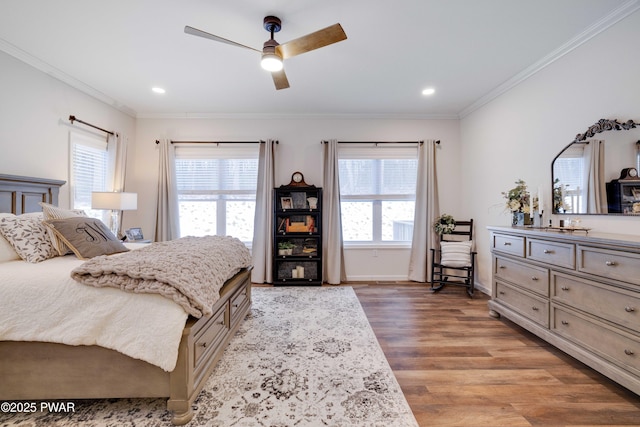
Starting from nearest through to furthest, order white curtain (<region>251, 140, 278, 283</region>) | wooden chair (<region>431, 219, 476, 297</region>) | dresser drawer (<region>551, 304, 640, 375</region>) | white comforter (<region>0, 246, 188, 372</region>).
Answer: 1. white comforter (<region>0, 246, 188, 372</region>)
2. dresser drawer (<region>551, 304, 640, 375</region>)
3. wooden chair (<region>431, 219, 476, 297</region>)
4. white curtain (<region>251, 140, 278, 283</region>)

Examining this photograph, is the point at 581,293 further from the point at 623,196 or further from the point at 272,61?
the point at 272,61

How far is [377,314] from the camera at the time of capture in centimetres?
312

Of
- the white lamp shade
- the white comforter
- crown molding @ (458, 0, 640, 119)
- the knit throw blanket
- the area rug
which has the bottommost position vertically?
the area rug

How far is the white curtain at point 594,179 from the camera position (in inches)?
91.6

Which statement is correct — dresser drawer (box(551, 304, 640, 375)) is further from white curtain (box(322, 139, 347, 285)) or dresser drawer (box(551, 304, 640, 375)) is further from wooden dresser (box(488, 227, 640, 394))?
white curtain (box(322, 139, 347, 285))

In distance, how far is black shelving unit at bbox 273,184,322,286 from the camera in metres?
4.28

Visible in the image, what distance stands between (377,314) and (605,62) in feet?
10.4

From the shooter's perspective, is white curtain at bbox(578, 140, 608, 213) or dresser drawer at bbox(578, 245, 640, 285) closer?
dresser drawer at bbox(578, 245, 640, 285)

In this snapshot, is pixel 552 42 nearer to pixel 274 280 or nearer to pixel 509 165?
pixel 509 165

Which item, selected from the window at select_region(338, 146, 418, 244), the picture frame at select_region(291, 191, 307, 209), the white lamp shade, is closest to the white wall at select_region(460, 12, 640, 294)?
the window at select_region(338, 146, 418, 244)

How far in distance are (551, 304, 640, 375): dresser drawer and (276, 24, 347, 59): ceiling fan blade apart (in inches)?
108


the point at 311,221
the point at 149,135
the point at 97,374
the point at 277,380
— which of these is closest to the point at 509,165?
the point at 311,221

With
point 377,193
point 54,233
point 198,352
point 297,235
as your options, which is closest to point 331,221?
point 297,235

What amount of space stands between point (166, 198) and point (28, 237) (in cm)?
237
